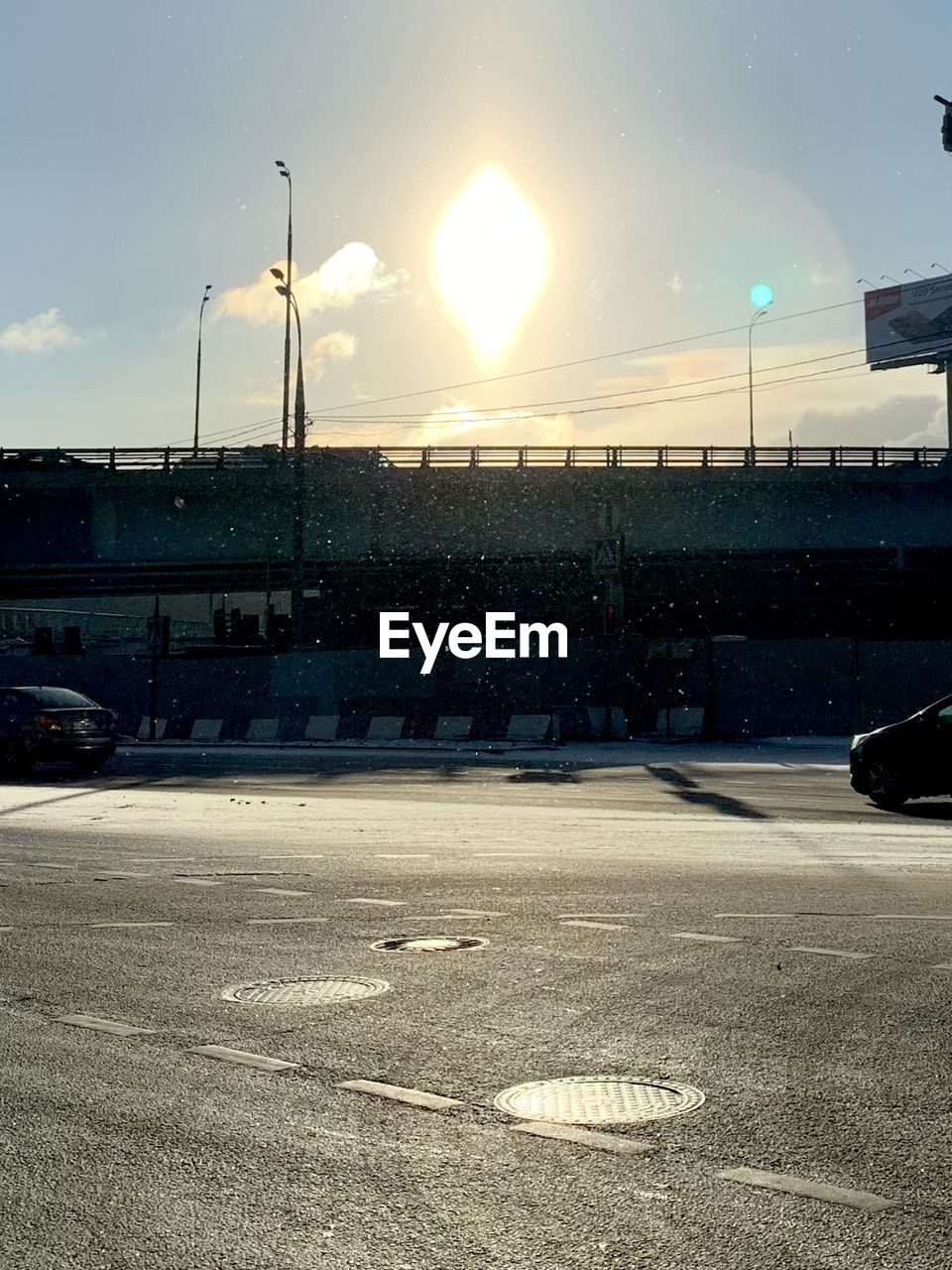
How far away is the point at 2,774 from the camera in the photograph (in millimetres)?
27375

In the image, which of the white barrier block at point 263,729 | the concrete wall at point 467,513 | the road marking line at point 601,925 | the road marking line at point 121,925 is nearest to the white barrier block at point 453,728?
the white barrier block at point 263,729

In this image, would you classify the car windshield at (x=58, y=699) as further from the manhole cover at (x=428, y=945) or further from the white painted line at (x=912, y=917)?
the white painted line at (x=912, y=917)

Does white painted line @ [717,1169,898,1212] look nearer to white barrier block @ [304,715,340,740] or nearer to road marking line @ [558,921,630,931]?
road marking line @ [558,921,630,931]

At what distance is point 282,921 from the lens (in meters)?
10.1

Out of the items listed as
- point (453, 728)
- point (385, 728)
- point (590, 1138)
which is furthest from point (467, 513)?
point (590, 1138)

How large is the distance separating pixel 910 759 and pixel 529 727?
1914cm

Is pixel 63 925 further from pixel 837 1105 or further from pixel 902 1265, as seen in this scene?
pixel 902 1265

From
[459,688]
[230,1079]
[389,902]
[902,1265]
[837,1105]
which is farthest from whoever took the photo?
[459,688]

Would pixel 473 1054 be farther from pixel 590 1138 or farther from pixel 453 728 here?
pixel 453 728

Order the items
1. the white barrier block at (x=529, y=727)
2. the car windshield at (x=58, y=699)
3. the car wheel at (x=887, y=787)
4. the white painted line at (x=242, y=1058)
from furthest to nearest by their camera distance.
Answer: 1. the white barrier block at (x=529, y=727)
2. the car windshield at (x=58, y=699)
3. the car wheel at (x=887, y=787)
4. the white painted line at (x=242, y=1058)

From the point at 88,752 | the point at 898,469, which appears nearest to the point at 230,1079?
the point at 88,752

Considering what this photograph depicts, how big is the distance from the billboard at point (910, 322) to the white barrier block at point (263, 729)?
8762 cm

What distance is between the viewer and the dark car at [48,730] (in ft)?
88.9

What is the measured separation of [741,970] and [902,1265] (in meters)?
4.17
